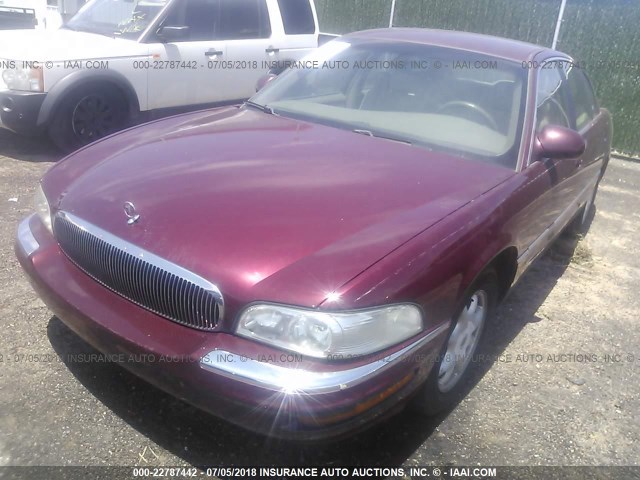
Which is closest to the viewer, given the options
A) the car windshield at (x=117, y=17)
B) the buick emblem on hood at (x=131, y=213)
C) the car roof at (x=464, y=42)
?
the buick emblem on hood at (x=131, y=213)

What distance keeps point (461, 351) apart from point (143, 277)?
1542mm

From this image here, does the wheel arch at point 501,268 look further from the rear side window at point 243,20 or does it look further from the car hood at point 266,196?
the rear side window at point 243,20

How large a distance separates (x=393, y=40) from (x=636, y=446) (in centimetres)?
274

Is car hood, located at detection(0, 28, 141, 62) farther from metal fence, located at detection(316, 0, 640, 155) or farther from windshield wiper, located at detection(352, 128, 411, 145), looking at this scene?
metal fence, located at detection(316, 0, 640, 155)

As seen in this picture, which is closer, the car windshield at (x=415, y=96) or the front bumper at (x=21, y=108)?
the car windshield at (x=415, y=96)

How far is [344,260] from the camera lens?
2141mm

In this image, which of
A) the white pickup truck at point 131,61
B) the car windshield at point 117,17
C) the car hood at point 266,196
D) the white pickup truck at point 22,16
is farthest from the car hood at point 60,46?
the car hood at point 266,196

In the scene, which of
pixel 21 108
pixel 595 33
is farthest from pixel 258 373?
pixel 595 33

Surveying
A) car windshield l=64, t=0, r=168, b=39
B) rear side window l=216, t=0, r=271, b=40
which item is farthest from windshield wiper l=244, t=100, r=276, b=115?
rear side window l=216, t=0, r=271, b=40

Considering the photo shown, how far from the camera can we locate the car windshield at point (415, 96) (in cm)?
326

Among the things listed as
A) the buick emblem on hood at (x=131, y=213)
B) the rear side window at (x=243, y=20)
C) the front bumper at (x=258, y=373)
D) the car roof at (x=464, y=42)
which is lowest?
the front bumper at (x=258, y=373)

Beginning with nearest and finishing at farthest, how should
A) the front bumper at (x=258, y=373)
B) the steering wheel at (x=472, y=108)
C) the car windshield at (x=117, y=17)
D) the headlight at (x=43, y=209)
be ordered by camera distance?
the front bumper at (x=258, y=373), the headlight at (x=43, y=209), the steering wheel at (x=472, y=108), the car windshield at (x=117, y=17)

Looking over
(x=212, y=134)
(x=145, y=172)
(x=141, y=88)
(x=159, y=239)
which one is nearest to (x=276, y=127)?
(x=212, y=134)

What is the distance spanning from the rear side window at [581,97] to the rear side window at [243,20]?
396 centimetres
